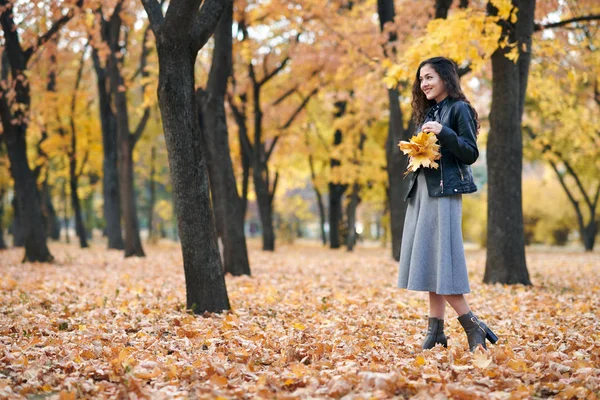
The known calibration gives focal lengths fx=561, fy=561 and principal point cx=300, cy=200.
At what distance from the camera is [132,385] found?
3268 mm

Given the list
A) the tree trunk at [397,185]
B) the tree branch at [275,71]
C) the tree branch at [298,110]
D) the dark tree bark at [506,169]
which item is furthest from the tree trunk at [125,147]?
the dark tree bark at [506,169]

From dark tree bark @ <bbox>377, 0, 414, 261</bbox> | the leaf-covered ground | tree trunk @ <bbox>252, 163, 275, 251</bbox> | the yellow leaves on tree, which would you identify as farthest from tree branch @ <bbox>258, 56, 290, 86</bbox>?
the leaf-covered ground

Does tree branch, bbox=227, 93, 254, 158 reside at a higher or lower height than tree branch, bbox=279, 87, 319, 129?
lower

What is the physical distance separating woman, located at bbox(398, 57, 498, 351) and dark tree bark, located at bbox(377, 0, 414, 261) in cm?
848

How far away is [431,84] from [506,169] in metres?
4.97

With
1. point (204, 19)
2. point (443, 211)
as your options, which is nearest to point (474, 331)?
point (443, 211)

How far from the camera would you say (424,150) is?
13.1ft

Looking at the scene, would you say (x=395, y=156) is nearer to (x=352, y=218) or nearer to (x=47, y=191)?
(x=352, y=218)

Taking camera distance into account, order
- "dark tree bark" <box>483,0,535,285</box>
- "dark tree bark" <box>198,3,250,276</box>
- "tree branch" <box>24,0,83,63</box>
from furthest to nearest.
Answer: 1. "tree branch" <box>24,0,83,63</box>
2. "dark tree bark" <box>198,3,250,276</box>
3. "dark tree bark" <box>483,0,535,285</box>

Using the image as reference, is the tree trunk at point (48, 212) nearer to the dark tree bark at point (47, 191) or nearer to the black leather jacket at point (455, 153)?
the dark tree bark at point (47, 191)

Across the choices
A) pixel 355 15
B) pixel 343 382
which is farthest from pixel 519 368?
pixel 355 15

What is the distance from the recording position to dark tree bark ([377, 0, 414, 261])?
41.1 feet

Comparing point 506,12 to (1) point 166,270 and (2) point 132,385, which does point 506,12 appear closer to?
(2) point 132,385

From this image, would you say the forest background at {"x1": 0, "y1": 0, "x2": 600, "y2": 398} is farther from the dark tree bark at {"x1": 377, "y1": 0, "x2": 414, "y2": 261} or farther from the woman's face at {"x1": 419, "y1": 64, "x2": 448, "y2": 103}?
the woman's face at {"x1": 419, "y1": 64, "x2": 448, "y2": 103}
